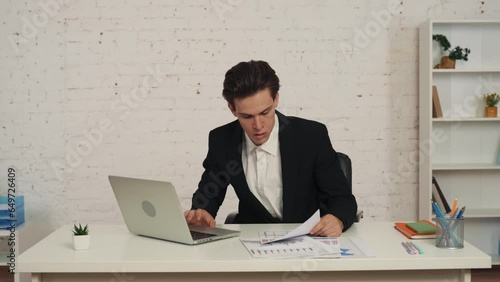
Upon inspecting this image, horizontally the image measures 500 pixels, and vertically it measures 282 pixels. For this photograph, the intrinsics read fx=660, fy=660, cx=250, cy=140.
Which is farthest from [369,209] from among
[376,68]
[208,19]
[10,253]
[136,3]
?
[10,253]

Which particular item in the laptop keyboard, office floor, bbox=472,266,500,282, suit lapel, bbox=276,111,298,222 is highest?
suit lapel, bbox=276,111,298,222

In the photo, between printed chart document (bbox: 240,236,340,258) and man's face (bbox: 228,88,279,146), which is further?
man's face (bbox: 228,88,279,146)

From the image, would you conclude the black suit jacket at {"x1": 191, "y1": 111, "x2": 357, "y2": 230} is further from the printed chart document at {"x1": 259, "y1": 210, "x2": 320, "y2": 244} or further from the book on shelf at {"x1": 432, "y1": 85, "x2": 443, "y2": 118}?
the book on shelf at {"x1": 432, "y1": 85, "x2": 443, "y2": 118}

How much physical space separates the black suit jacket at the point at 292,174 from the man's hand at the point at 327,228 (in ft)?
0.94

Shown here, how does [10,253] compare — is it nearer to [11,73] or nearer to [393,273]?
[11,73]

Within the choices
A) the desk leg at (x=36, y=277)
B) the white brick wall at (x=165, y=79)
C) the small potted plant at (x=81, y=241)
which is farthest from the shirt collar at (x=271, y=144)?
the white brick wall at (x=165, y=79)

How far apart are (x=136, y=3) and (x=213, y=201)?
7.85 feet

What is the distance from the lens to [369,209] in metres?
4.91

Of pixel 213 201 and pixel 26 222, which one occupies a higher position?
pixel 213 201

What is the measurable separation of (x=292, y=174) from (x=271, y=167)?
0.11 metres

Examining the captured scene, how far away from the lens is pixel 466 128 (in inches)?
190

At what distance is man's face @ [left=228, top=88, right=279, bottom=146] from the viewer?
258 centimetres

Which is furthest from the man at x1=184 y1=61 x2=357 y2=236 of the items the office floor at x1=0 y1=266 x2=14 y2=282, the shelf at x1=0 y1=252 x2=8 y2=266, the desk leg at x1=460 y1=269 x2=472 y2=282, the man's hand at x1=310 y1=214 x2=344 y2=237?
the shelf at x1=0 y1=252 x2=8 y2=266

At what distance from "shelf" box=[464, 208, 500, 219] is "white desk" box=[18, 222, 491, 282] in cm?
254
